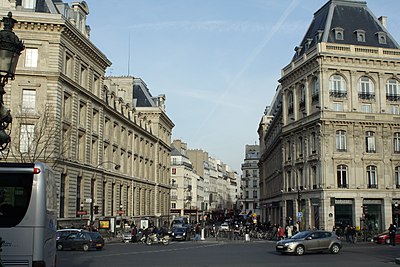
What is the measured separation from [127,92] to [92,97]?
30240mm

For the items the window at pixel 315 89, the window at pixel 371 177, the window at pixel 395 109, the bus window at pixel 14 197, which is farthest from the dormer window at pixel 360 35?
the bus window at pixel 14 197

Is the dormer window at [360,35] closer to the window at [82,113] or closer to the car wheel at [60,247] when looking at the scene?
the window at [82,113]

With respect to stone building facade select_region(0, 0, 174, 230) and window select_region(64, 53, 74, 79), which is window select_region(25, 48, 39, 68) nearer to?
stone building facade select_region(0, 0, 174, 230)

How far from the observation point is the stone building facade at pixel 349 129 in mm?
55844

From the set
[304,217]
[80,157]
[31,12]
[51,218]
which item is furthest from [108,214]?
[51,218]

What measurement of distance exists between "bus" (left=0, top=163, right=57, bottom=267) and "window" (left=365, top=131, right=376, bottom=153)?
49884 millimetres

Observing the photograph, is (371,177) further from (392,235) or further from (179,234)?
(179,234)

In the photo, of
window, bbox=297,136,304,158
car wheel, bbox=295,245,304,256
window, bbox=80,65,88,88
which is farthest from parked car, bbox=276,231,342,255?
window, bbox=297,136,304,158

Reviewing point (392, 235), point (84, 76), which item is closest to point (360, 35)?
point (392, 235)

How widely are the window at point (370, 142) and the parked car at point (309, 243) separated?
28.5m

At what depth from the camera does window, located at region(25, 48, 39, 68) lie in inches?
1790

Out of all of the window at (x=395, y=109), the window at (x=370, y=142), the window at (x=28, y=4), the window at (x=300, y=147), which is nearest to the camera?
the window at (x=28, y=4)

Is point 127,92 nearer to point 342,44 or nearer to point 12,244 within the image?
point 342,44

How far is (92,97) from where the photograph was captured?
53969mm
